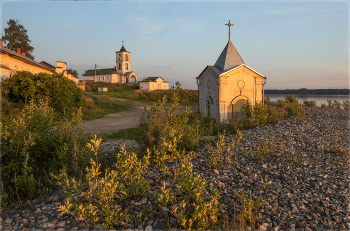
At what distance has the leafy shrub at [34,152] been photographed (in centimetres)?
496

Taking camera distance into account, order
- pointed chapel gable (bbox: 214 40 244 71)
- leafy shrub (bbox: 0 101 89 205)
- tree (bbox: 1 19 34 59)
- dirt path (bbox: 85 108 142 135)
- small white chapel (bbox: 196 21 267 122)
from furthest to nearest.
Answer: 1. tree (bbox: 1 19 34 59)
2. pointed chapel gable (bbox: 214 40 244 71)
3. small white chapel (bbox: 196 21 267 122)
4. dirt path (bbox: 85 108 142 135)
5. leafy shrub (bbox: 0 101 89 205)

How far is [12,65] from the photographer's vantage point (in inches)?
791

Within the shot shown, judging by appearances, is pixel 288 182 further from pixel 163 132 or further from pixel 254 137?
pixel 254 137

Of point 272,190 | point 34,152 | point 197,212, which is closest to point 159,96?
point 34,152

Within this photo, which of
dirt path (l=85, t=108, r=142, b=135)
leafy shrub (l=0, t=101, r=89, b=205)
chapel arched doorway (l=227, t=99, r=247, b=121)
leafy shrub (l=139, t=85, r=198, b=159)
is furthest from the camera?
chapel arched doorway (l=227, t=99, r=247, b=121)

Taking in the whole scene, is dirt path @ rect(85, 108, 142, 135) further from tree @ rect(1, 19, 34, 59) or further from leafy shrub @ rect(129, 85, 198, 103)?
tree @ rect(1, 19, 34, 59)

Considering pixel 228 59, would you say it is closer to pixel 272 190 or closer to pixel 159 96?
pixel 272 190

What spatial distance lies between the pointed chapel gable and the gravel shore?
992 cm

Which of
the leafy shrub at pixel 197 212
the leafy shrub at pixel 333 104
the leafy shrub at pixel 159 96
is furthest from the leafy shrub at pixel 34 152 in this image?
the leafy shrub at pixel 159 96

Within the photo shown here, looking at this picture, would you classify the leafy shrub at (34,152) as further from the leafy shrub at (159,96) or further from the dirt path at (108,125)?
the leafy shrub at (159,96)

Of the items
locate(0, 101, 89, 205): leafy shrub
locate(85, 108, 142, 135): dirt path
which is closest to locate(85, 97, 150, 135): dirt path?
locate(85, 108, 142, 135): dirt path

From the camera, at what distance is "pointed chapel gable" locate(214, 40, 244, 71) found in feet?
53.6

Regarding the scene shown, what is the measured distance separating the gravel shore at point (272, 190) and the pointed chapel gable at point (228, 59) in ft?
32.5

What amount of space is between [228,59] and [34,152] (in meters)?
14.4
